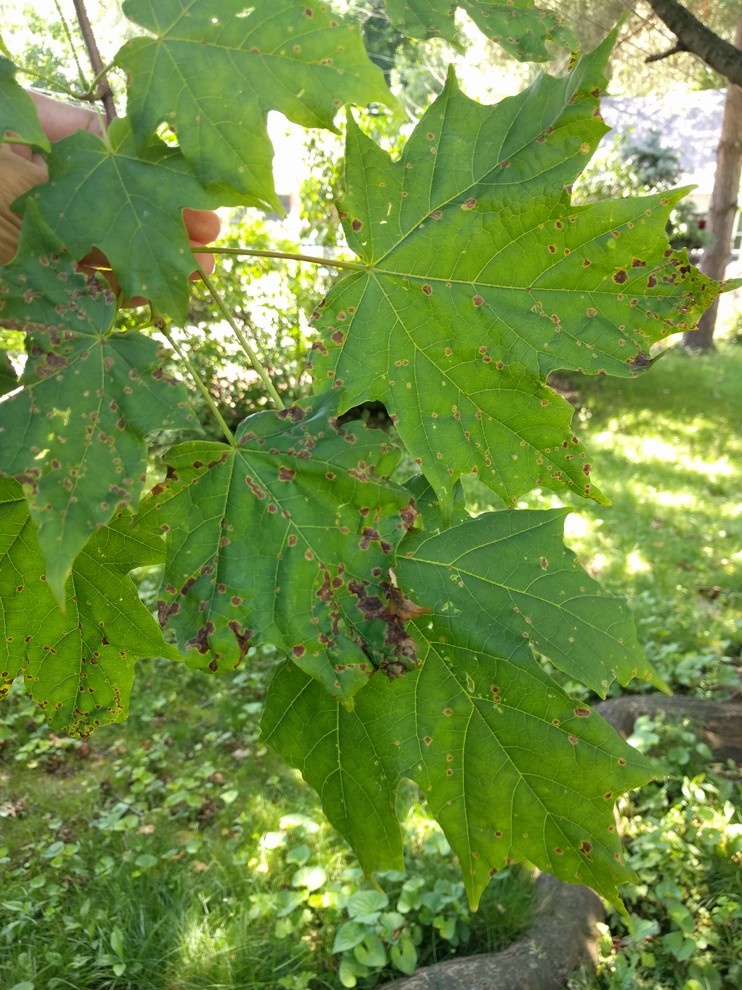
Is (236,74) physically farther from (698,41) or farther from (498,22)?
(698,41)

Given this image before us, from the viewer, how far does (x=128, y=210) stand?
802 millimetres

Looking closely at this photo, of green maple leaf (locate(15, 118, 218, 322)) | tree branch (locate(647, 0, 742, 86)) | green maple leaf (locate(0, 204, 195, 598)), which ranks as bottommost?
tree branch (locate(647, 0, 742, 86))

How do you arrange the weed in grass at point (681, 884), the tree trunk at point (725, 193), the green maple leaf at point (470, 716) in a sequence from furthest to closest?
the tree trunk at point (725, 193), the weed in grass at point (681, 884), the green maple leaf at point (470, 716)

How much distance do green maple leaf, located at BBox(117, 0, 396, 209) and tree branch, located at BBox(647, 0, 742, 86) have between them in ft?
6.37

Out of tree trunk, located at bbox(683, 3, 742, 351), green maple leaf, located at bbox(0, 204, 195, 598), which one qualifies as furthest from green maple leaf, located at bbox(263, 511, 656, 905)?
tree trunk, located at bbox(683, 3, 742, 351)

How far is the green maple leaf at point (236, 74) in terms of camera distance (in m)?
0.79

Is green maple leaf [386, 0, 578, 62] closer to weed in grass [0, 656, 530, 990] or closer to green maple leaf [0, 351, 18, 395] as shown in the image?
green maple leaf [0, 351, 18, 395]

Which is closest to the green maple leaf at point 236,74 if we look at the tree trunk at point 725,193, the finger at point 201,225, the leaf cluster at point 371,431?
the leaf cluster at point 371,431

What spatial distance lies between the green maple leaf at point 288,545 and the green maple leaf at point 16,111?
0.31 metres

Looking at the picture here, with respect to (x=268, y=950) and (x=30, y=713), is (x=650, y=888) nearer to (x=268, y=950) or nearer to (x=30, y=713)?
(x=268, y=950)

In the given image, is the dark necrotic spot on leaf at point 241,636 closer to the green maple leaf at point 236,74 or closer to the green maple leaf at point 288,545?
the green maple leaf at point 288,545

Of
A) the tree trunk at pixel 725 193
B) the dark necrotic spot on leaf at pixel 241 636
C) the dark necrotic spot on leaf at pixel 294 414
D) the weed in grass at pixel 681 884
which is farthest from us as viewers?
the tree trunk at pixel 725 193

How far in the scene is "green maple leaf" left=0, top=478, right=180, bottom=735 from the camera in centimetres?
99

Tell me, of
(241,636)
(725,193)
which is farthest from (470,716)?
(725,193)
